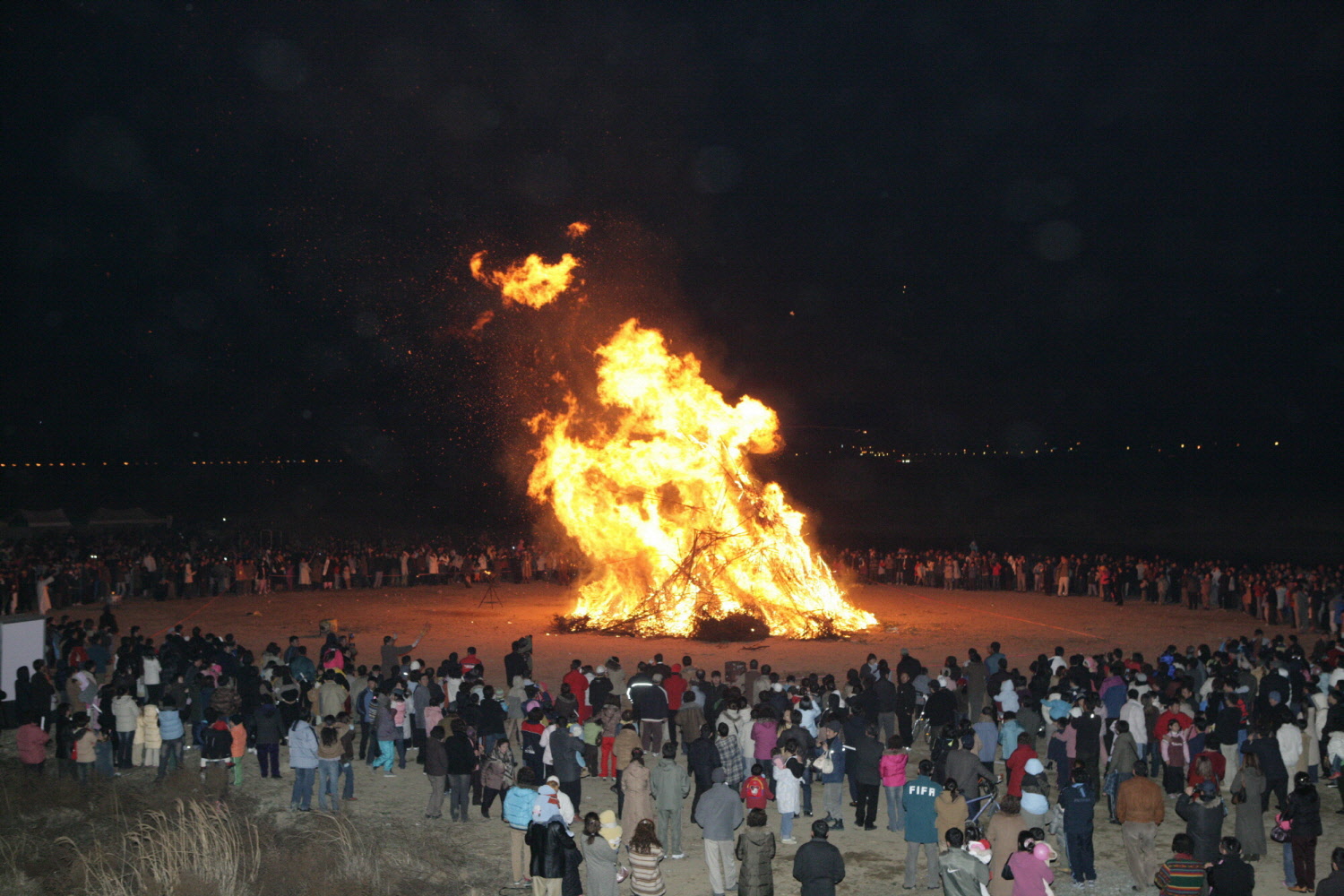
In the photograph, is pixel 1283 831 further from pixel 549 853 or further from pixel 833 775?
pixel 549 853

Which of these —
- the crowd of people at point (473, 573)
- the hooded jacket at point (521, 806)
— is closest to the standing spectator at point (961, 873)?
the hooded jacket at point (521, 806)

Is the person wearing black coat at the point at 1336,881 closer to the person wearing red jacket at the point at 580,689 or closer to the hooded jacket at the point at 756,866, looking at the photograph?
the hooded jacket at the point at 756,866

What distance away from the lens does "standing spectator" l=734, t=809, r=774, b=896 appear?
870cm

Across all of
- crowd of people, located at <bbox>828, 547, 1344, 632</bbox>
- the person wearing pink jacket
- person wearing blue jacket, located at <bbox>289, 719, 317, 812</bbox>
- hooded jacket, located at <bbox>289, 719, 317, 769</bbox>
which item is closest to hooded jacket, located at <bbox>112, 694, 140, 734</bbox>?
person wearing blue jacket, located at <bbox>289, 719, 317, 812</bbox>

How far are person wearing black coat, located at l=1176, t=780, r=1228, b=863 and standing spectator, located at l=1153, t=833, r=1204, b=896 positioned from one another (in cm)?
131

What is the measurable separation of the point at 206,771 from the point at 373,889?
4527mm

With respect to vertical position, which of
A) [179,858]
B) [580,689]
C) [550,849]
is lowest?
[179,858]

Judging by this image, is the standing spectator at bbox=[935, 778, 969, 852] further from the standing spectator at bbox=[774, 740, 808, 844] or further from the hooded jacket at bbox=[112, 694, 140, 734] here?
the hooded jacket at bbox=[112, 694, 140, 734]

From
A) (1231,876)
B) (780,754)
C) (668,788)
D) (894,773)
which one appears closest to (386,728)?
(668,788)

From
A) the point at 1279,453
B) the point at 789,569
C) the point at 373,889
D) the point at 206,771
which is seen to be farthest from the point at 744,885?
the point at 1279,453

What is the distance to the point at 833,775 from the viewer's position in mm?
12008

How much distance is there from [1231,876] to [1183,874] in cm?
35

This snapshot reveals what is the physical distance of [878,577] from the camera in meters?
37.8

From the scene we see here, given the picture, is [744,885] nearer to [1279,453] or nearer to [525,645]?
[525,645]
